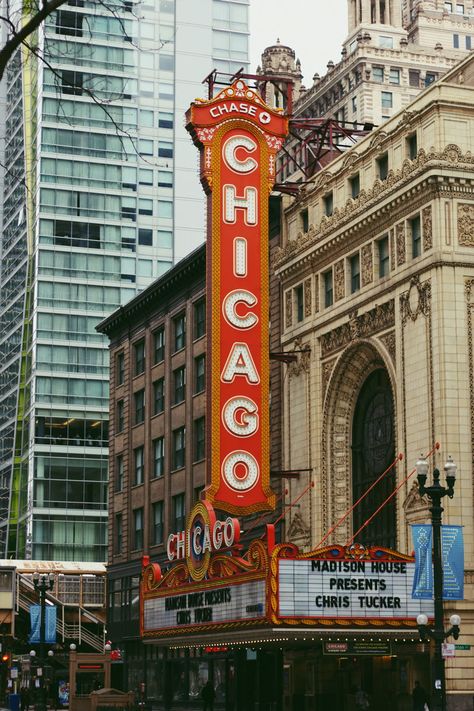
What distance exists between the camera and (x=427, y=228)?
46.1 metres

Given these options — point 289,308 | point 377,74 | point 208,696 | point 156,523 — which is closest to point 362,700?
point 208,696

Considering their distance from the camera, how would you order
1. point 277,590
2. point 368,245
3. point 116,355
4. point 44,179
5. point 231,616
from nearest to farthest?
point 277,590 → point 231,616 → point 368,245 → point 116,355 → point 44,179

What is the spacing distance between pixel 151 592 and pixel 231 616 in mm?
10694

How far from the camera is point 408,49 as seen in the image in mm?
149000

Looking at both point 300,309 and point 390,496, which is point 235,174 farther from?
point 390,496

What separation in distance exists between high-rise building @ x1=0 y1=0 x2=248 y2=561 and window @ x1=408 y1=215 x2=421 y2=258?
7443cm

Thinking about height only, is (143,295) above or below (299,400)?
above

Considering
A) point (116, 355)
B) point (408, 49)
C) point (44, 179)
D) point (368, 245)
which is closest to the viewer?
point (368, 245)

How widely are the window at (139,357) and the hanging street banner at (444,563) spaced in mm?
39119

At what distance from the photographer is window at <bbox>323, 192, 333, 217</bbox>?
54.4 m

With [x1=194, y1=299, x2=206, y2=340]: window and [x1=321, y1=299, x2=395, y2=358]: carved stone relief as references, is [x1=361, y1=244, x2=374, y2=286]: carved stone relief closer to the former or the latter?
[x1=321, y1=299, x2=395, y2=358]: carved stone relief

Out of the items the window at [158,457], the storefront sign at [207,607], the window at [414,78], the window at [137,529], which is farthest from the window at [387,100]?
the storefront sign at [207,607]

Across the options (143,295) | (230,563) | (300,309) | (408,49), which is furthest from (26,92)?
(230,563)

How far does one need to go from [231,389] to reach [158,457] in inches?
897
